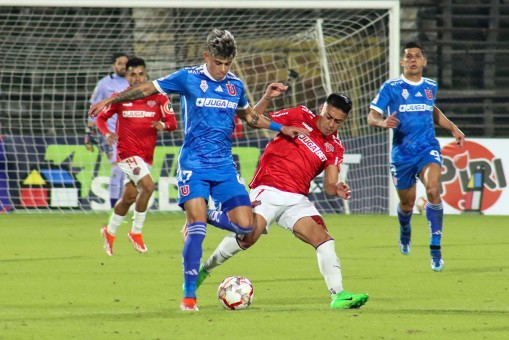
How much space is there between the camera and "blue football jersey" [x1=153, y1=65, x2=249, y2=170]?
789cm

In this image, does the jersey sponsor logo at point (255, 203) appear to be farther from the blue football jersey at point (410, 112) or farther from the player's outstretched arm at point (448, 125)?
the blue football jersey at point (410, 112)

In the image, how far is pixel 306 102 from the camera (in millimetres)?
19062

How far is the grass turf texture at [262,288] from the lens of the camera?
22.0ft

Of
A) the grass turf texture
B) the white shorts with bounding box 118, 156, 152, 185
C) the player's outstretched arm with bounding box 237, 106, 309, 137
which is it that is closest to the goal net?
the grass turf texture

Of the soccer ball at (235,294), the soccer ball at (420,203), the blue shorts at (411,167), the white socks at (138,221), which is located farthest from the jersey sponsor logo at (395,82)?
the soccer ball at (420,203)

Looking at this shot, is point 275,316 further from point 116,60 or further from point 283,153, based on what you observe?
point 116,60

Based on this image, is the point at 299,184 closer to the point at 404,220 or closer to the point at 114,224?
the point at 404,220

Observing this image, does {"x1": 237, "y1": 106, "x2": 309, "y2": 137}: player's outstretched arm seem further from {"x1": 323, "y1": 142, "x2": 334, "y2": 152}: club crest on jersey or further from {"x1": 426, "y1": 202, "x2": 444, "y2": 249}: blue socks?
{"x1": 426, "y1": 202, "x2": 444, "y2": 249}: blue socks

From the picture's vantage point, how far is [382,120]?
10.8 m

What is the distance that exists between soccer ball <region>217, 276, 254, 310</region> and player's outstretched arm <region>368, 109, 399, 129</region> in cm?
320

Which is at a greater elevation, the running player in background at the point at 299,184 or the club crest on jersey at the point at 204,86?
the club crest on jersey at the point at 204,86

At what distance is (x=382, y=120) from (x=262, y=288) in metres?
2.53

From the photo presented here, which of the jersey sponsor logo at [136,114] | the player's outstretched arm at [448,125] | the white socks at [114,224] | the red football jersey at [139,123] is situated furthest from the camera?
the jersey sponsor logo at [136,114]

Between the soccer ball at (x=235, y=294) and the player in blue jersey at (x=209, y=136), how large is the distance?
1.34ft
